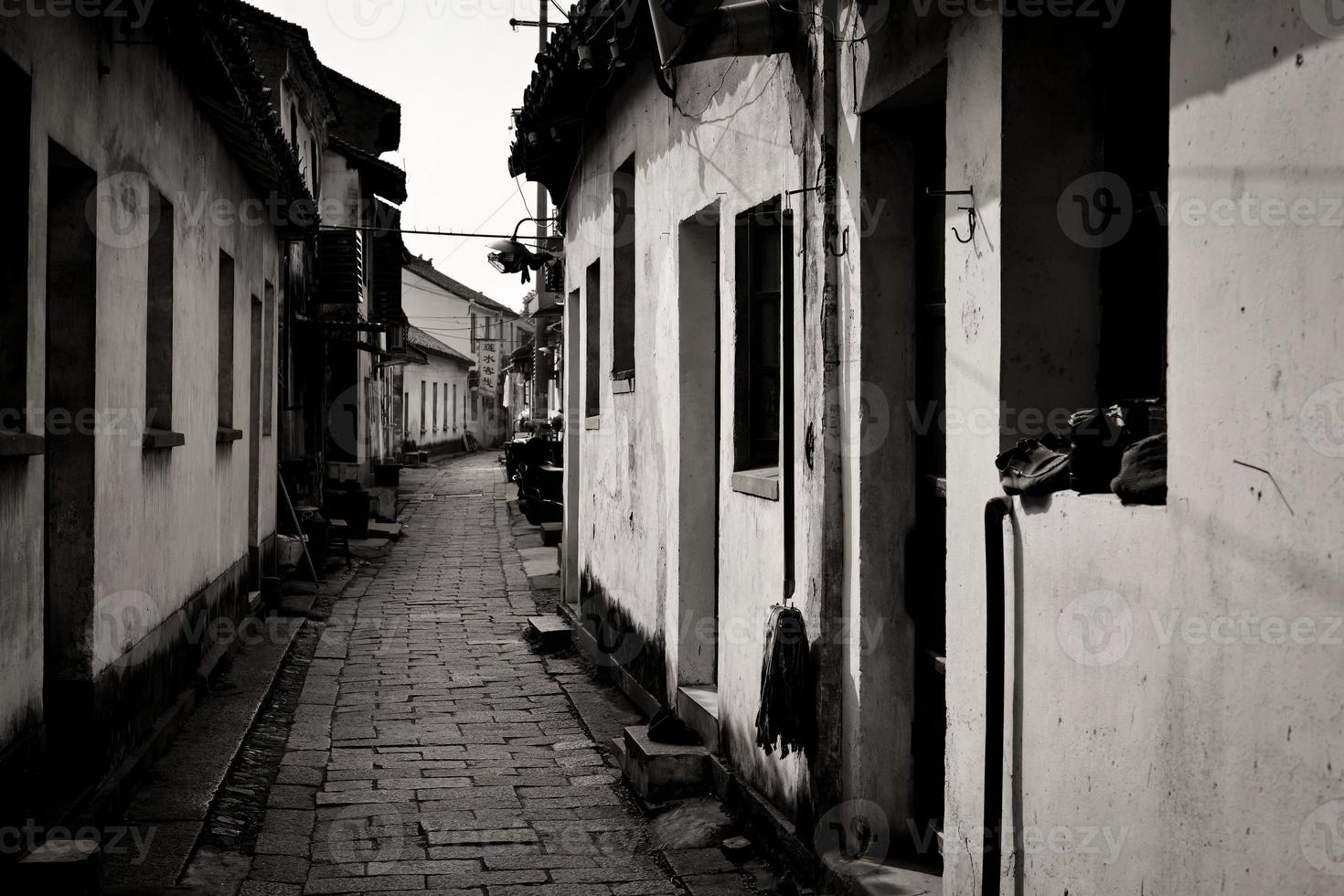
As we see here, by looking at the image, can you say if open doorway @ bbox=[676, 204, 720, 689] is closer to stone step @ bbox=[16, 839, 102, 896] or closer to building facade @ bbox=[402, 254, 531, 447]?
stone step @ bbox=[16, 839, 102, 896]

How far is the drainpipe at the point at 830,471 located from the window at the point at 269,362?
10025 millimetres

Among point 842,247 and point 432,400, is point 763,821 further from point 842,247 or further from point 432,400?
point 432,400

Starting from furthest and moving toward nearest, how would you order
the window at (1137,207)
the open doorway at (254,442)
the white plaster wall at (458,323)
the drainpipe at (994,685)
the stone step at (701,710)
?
the white plaster wall at (458,323), the open doorway at (254,442), the stone step at (701,710), the drainpipe at (994,685), the window at (1137,207)

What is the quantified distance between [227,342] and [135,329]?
4.43 metres

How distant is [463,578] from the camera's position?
16484mm

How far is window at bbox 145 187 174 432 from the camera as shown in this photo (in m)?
8.48

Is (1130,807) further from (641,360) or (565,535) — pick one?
(565,535)

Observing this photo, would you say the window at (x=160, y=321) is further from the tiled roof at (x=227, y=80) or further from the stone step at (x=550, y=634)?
the stone step at (x=550, y=634)

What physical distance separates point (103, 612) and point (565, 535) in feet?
21.6

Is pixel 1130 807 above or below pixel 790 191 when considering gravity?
below

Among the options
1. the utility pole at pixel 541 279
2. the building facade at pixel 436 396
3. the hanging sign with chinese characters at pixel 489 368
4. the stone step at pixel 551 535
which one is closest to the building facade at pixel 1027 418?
the stone step at pixel 551 535

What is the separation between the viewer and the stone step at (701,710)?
7.04m

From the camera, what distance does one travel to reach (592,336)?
37.9 ft

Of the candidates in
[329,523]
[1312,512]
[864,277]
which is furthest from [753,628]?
[329,523]
